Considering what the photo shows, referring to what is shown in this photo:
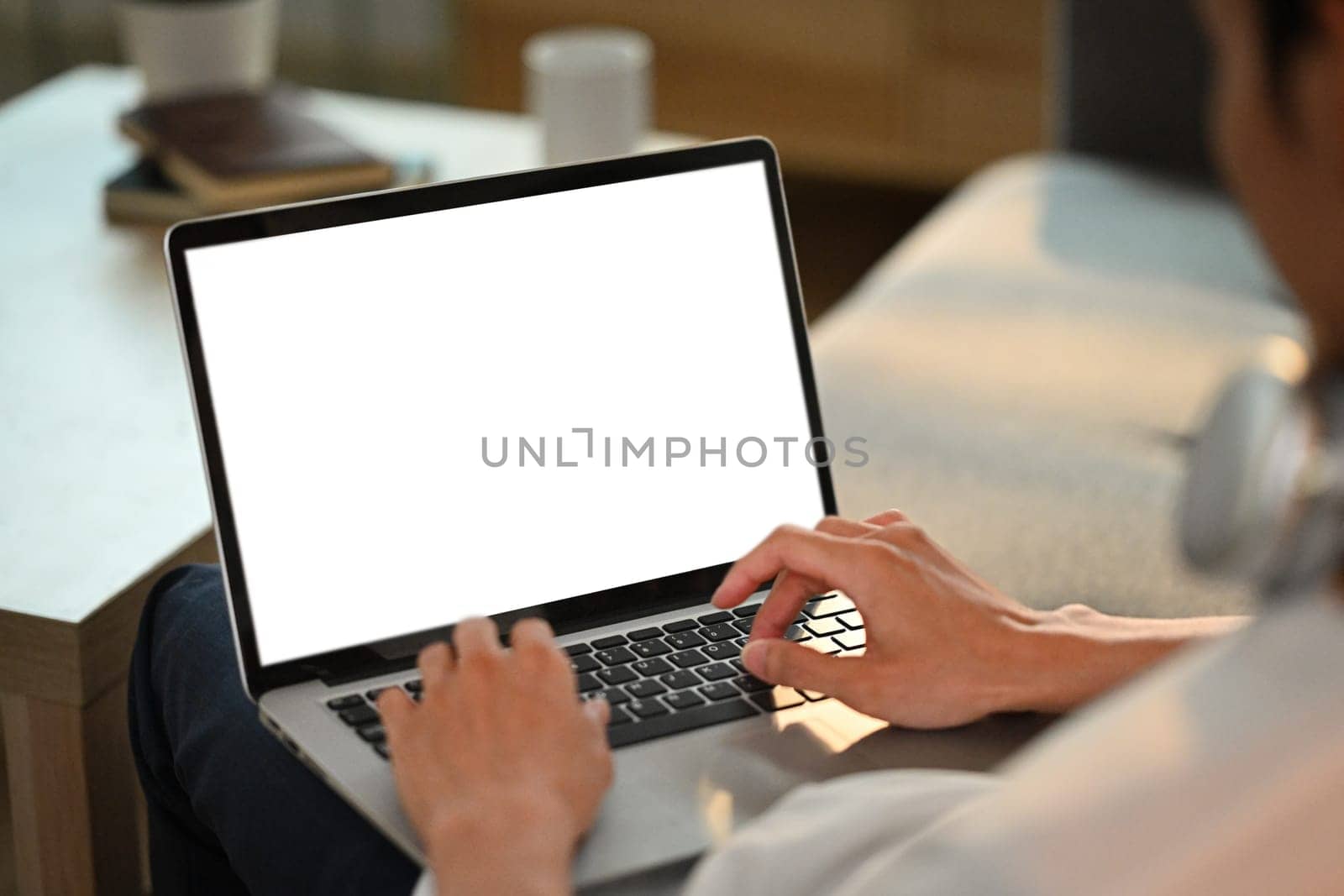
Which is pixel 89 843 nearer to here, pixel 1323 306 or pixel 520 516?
pixel 520 516

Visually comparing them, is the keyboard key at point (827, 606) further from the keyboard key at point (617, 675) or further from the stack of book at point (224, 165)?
the stack of book at point (224, 165)

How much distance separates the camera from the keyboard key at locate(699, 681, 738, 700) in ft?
2.69

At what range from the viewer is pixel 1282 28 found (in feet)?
1.47

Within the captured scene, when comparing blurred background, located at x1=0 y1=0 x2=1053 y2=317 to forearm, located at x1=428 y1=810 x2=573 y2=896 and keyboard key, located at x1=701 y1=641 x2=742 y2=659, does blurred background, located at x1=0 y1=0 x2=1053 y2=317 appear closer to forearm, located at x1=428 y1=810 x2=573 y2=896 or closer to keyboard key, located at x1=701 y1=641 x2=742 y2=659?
keyboard key, located at x1=701 y1=641 x2=742 y2=659

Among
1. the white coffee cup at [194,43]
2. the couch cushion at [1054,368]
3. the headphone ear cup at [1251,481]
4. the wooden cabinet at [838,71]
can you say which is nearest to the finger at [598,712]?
the headphone ear cup at [1251,481]

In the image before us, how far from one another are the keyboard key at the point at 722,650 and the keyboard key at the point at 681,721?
42 millimetres

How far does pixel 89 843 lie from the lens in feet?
3.32

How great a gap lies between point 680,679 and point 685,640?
4 centimetres

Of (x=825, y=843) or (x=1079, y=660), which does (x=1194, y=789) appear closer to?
(x=825, y=843)

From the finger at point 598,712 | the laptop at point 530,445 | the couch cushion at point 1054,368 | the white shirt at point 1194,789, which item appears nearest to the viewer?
the white shirt at point 1194,789

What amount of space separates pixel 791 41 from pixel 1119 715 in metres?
2.71

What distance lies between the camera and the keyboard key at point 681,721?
78cm

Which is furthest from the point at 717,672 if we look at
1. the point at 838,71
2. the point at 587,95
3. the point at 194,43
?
the point at 838,71

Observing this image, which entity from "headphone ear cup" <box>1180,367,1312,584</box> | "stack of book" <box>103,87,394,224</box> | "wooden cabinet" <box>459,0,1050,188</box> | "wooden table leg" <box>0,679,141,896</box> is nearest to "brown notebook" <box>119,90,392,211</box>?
"stack of book" <box>103,87,394,224</box>
